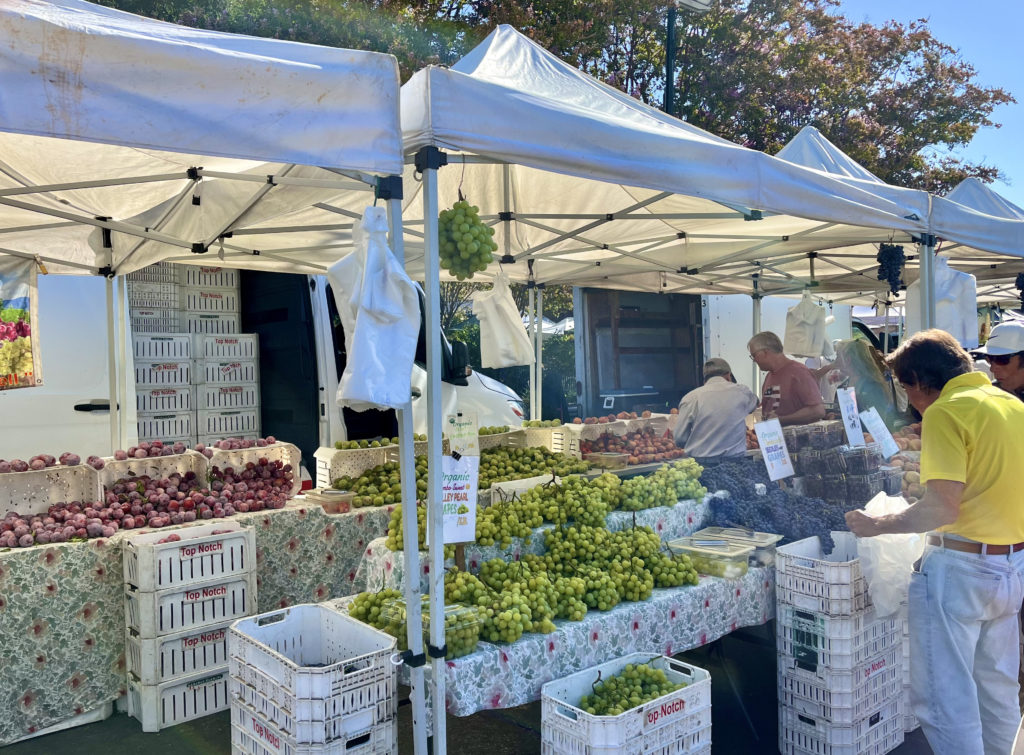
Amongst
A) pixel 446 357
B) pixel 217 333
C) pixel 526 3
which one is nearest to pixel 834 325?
pixel 526 3

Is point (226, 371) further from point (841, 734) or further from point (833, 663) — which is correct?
point (841, 734)

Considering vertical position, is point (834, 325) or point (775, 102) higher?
point (775, 102)

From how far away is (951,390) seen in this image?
291cm

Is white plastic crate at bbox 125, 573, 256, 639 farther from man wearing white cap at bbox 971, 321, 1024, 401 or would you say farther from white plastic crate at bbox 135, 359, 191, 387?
man wearing white cap at bbox 971, 321, 1024, 401

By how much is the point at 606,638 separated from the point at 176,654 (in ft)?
7.00

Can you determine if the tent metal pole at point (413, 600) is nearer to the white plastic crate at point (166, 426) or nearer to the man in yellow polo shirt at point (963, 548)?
the man in yellow polo shirt at point (963, 548)

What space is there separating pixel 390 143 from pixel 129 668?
10.1ft

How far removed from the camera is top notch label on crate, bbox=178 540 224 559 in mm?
A: 3805

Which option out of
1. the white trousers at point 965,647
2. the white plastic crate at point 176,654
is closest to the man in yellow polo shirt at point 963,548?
the white trousers at point 965,647

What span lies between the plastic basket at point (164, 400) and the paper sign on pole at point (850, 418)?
537 centimetres

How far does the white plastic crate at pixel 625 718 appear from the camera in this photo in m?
2.55

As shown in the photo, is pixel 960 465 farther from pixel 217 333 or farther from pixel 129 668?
pixel 217 333

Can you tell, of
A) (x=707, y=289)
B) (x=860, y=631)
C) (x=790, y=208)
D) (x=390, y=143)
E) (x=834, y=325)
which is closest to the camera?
(x=390, y=143)

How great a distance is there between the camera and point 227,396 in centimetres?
715
